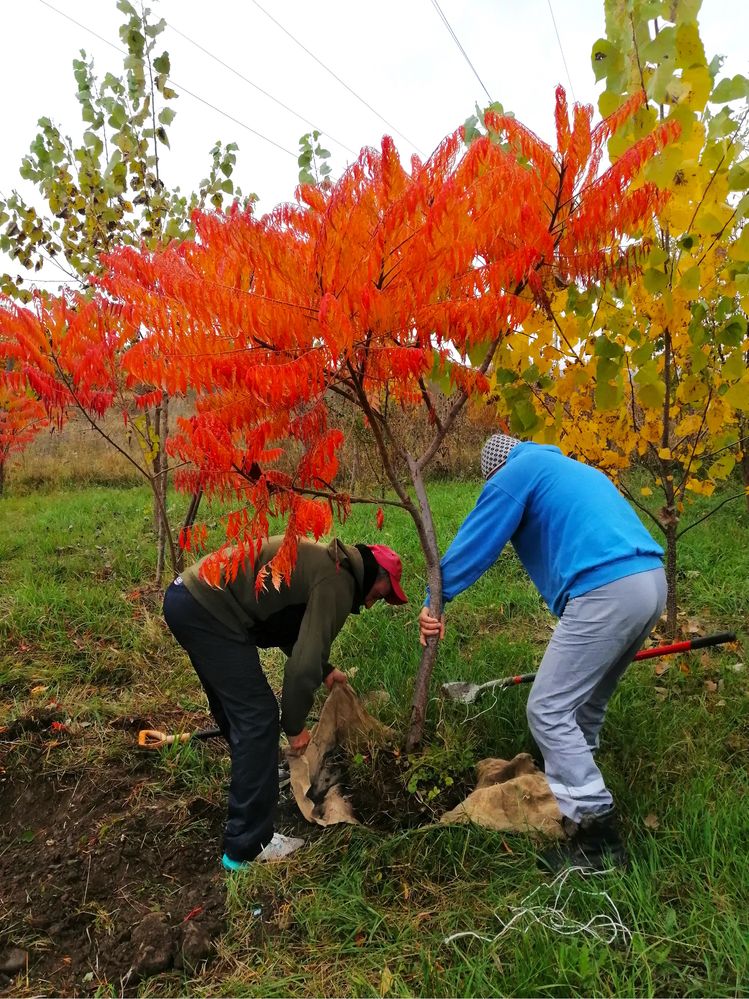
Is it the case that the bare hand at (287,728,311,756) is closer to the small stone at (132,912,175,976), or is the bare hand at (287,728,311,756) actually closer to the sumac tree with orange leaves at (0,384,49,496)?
the small stone at (132,912,175,976)

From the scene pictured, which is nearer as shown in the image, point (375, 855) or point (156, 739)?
point (375, 855)

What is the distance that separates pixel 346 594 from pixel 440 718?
0.92m

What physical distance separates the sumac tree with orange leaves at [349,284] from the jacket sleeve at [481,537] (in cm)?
52

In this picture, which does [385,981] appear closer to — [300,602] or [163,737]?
[300,602]

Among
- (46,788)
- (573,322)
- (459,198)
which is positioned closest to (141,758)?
(46,788)

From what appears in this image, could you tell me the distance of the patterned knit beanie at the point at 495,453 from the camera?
266 cm

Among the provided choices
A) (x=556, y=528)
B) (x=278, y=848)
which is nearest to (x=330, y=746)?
(x=278, y=848)

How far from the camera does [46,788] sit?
124 inches

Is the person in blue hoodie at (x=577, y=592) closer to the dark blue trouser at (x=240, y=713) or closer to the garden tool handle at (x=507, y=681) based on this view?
the garden tool handle at (x=507, y=681)

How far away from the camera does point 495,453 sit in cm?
267

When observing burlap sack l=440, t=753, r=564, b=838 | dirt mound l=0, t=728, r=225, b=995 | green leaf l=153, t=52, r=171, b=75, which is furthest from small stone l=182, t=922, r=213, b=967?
green leaf l=153, t=52, r=171, b=75

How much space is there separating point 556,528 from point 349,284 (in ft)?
3.96

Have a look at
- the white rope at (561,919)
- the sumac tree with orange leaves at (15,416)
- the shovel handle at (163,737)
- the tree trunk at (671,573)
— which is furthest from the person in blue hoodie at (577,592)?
the sumac tree with orange leaves at (15,416)

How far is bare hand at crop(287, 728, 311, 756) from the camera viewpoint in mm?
2824
